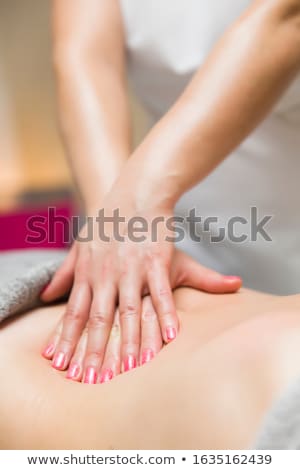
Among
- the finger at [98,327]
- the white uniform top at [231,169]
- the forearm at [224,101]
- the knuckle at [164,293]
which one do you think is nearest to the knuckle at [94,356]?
the finger at [98,327]

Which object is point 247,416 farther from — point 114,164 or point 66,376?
point 114,164

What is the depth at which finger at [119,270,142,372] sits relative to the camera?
796 mm

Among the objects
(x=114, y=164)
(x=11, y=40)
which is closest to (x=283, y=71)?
(x=114, y=164)

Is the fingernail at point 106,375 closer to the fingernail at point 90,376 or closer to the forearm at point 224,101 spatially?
the fingernail at point 90,376

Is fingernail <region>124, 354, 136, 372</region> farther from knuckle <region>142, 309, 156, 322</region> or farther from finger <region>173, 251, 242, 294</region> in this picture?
finger <region>173, 251, 242, 294</region>

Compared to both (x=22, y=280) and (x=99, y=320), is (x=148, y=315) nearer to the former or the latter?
(x=99, y=320)

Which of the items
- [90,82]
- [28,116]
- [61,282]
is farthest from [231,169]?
[28,116]

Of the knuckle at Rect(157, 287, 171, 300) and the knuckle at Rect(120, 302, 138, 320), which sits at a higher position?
the knuckle at Rect(157, 287, 171, 300)

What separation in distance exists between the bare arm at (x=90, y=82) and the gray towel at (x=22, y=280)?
0.16 meters

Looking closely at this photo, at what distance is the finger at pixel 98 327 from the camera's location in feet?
2.60

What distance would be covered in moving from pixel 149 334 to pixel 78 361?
3.7 inches

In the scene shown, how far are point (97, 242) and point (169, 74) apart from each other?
44 centimetres

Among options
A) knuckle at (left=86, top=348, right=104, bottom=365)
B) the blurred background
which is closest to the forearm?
knuckle at (left=86, top=348, right=104, bottom=365)

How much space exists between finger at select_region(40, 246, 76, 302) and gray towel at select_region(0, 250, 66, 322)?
0.01 m
